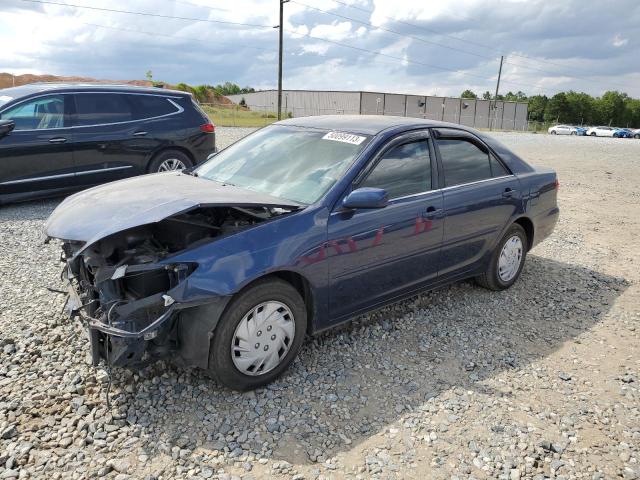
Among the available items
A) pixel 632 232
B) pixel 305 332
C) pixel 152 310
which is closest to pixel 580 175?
pixel 632 232

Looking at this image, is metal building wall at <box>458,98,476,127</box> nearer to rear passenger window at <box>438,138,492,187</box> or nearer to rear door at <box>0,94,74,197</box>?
rear door at <box>0,94,74,197</box>

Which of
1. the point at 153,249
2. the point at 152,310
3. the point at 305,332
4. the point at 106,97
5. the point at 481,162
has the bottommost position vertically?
the point at 305,332

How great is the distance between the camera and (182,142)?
852cm

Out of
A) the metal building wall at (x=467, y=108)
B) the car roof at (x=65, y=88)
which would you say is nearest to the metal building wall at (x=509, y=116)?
the metal building wall at (x=467, y=108)

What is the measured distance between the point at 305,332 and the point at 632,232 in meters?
6.59

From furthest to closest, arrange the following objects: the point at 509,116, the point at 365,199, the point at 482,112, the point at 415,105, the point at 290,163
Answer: the point at 509,116
the point at 482,112
the point at 415,105
the point at 290,163
the point at 365,199

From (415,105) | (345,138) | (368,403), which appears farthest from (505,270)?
(415,105)

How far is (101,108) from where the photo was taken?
308 inches

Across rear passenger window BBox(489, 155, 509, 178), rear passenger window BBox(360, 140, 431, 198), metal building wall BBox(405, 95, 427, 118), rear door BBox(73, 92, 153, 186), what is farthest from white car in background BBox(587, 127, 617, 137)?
rear passenger window BBox(360, 140, 431, 198)

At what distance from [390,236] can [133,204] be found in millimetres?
1811

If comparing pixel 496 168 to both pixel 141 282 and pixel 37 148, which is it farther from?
pixel 37 148

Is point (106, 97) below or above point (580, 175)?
above

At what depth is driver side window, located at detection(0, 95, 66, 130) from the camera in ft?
23.3

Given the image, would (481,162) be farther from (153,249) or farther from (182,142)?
(182,142)
